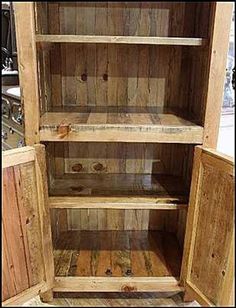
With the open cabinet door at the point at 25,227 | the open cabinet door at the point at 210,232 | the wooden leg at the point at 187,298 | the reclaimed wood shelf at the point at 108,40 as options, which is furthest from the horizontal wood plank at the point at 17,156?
the wooden leg at the point at 187,298

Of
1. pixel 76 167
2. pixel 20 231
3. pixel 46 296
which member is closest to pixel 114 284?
pixel 46 296

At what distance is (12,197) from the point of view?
1.34 meters

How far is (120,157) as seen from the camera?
1924 millimetres

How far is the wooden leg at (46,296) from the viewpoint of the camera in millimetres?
1638

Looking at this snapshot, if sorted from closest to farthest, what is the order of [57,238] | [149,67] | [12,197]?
[12,197] < [149,67] < [57,238]

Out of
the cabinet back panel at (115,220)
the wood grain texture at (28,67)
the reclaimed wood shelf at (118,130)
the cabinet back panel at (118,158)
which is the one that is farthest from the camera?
the cabinet back panel at (115,220)

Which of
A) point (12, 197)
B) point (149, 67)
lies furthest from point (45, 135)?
point (149, 67)

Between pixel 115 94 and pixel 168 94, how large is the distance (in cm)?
29

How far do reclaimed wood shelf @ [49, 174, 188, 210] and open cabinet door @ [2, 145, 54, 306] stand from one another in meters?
0.14

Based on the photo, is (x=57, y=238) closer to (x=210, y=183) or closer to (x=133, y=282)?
(x=133, y=282)

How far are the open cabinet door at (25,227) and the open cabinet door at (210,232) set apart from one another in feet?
2.20

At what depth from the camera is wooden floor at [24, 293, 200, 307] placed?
1660 millimetres

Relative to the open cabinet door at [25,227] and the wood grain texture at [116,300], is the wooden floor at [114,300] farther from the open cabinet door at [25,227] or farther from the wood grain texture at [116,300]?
the open cabinet door at [25,227]

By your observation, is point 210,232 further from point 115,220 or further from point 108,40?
point 108,40
